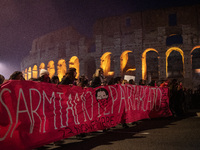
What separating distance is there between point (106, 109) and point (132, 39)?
20745 millimetres

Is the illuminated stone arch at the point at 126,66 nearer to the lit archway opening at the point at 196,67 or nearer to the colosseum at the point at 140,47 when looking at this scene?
the colosseum at the point at 140,47

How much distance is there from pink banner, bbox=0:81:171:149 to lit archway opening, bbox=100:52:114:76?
784 inches

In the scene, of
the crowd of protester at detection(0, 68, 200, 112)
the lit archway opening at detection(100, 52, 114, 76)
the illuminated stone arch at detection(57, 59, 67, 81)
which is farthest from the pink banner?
the illuminated stone arch at detection(57, 59, 67, 81)

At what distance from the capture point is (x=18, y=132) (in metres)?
3.02

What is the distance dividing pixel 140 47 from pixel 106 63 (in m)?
5.52

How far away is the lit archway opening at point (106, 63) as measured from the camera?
86.5 ft

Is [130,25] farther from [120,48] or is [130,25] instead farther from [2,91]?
[2,91]

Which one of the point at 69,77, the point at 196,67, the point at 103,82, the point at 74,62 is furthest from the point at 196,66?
the point at 69,77

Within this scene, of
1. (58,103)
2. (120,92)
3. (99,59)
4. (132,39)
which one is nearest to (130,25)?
(132,39)

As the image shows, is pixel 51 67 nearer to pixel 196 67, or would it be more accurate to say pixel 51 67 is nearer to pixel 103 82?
pixel 196 67

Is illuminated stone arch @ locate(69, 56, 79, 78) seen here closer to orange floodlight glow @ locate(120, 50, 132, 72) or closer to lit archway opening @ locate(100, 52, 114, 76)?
lit archway opening @ locate(100, 52, 114, 76)

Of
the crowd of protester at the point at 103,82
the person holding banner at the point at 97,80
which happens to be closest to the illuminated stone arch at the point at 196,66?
the crowd of protester at the point at 103,82

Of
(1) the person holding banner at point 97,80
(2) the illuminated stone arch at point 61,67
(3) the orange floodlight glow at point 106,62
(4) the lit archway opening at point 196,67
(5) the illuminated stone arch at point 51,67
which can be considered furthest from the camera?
(5) the illuminated stone arch at point 51,67

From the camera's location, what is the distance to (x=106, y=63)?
27.3 meters
